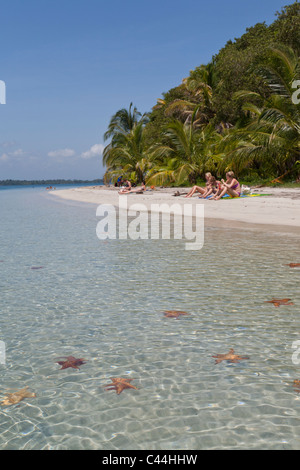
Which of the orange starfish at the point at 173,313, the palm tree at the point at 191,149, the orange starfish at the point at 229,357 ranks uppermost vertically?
the palm tree at the point at 191,149

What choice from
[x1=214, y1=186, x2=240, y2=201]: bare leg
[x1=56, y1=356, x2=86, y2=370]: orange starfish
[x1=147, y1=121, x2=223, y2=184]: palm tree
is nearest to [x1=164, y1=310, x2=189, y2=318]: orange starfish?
[x1=56, y1=356, x2=86, y2=370]: orange starfish

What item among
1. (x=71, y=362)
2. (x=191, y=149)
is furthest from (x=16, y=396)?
(x=191, y=149)

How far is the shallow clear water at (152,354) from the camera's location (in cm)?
218

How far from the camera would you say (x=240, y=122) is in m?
24.2

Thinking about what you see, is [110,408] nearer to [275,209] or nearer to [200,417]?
[200,417]

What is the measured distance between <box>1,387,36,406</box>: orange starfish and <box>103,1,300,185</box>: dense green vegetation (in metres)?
17.3

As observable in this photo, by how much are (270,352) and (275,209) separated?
1109cm

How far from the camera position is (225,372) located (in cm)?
279

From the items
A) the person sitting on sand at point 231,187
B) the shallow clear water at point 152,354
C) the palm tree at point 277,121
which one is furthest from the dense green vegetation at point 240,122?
the shallow clear water at point 152,354

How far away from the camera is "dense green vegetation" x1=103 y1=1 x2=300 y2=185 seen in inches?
725

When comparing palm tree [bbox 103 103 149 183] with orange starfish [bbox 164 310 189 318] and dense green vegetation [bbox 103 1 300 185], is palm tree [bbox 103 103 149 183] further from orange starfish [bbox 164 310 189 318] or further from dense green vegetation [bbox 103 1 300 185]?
orange starfish [bbox 164 310 189 318]

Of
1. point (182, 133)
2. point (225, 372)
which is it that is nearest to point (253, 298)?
point (225, 372)

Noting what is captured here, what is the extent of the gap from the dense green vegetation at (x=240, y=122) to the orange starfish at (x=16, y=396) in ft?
56.8

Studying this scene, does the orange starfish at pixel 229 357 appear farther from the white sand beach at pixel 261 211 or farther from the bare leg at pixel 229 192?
the bare leg at pixel 229 192
